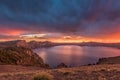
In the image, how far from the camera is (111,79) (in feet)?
64.2

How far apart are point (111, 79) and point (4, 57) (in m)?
133

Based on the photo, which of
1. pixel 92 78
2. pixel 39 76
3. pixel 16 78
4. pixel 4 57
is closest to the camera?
pixel 39 76

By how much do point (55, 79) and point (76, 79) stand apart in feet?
5.57

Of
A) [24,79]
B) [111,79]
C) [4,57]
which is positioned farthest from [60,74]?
[4,57]

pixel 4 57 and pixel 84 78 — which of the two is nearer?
pixel 84 78

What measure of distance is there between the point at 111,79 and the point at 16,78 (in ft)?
26.0

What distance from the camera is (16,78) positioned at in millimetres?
21578

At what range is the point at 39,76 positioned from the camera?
60.4 feet

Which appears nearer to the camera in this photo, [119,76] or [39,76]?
[39,76]

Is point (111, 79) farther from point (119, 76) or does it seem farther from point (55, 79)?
point (55, 79)

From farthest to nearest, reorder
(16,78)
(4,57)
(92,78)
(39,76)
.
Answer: (4,57) < (16,78) < (92,78) < (39,76)

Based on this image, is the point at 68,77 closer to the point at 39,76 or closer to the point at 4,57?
the point at 39,76

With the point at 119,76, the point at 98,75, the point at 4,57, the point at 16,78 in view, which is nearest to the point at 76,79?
the point at 98,75

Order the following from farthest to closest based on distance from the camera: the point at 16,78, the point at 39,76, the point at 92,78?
the point at 16,78 → the point at 92,78 → the point at 39,76
